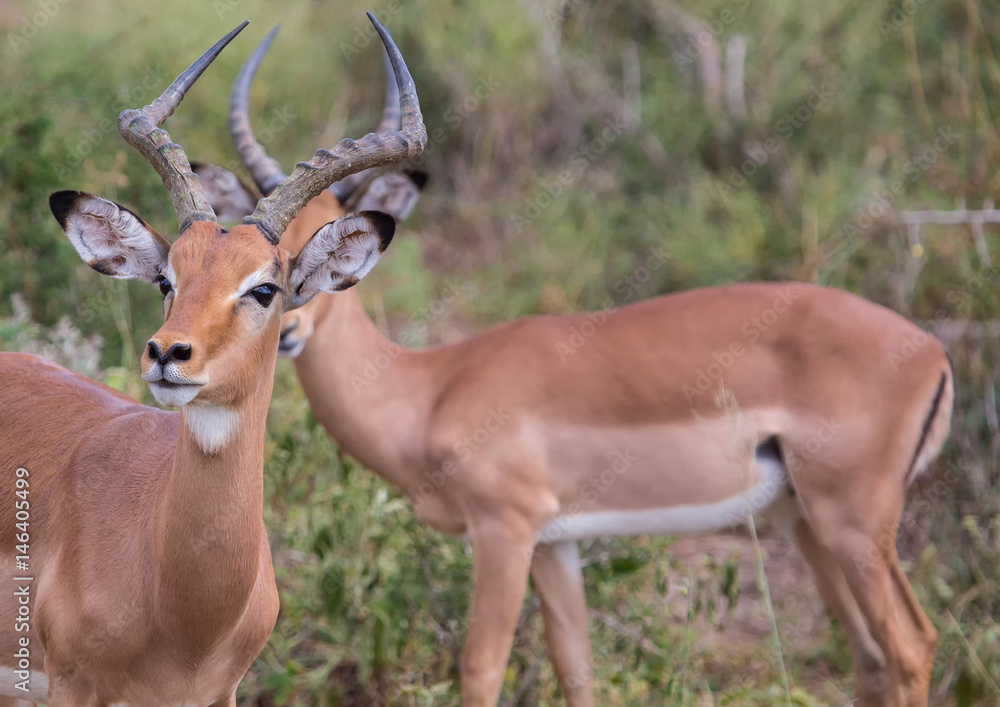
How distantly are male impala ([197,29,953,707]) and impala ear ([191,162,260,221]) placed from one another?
387 mm

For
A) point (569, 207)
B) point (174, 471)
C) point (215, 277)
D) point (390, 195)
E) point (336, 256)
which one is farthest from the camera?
point (569, 207)

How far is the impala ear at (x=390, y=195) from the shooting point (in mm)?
5328

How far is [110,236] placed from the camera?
331 cm

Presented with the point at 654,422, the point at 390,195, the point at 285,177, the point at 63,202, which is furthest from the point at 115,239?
the point at 654,422

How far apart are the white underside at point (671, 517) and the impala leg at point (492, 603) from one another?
287 millimetres

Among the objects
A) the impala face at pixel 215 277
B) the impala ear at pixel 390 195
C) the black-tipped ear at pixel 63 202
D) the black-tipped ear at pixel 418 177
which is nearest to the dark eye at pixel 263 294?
the impala face at pixel 215 277

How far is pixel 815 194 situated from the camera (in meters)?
8.13

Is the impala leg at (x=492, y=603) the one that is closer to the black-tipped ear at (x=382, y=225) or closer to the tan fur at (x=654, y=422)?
the tan fur at (x=654, y=422)

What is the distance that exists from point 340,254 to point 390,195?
219cm

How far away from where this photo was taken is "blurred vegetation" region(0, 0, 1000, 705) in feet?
16.8

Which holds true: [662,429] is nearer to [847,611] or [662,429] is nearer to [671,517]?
[671,517]

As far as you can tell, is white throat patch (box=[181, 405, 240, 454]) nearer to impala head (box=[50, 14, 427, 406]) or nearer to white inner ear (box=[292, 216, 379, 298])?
impala head (box=[50, 14, 427, 406])

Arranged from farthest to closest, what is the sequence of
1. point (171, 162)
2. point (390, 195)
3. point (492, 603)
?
point (390, 195), point (492, 603), point (171, 162)

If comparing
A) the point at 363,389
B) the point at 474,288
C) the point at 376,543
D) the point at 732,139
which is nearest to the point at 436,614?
the point at 376,543
